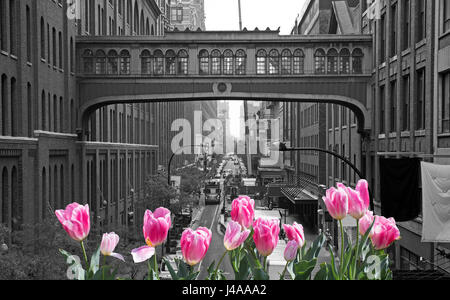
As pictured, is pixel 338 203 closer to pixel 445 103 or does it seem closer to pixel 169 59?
pixel 445 103

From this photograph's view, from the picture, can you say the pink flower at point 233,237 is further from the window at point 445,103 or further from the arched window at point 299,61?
the arched window at point 299,61

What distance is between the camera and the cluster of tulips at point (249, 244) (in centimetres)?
285

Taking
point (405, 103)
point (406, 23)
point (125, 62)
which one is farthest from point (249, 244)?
point (125, 62)

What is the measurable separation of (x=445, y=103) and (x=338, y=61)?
1504cm

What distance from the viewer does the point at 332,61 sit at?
1423 inches

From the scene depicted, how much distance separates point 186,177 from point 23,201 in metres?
52.4

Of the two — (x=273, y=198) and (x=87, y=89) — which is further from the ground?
(x=87, y=89)

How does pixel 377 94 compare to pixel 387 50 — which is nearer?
pixel 387 50

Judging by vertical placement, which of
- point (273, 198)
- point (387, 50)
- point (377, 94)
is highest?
point (387, 50)

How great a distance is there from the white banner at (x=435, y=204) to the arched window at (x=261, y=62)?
2126 centimetres

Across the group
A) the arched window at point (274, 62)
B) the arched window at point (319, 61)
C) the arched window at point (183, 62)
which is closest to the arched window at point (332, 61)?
the arched window at point (319, 61)
